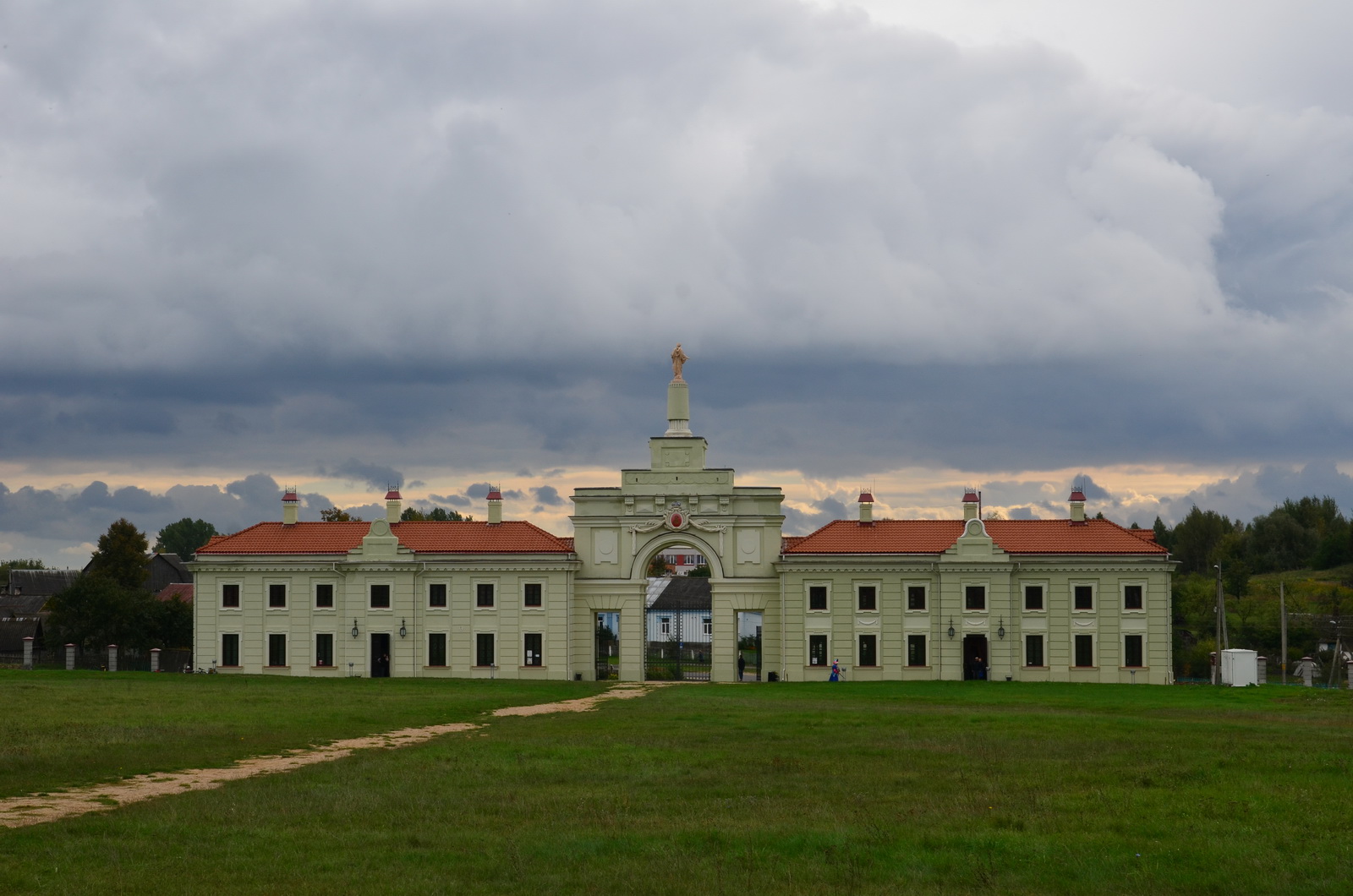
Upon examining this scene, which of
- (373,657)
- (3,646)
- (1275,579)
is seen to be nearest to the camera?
(373,657)

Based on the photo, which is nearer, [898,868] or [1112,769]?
[898,868]

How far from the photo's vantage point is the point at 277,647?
63.9m

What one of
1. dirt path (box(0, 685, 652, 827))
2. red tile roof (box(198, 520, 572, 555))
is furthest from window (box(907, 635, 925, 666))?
dirt path (box(0, 685, 652, 827))

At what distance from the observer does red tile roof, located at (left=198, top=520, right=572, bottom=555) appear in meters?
63.6

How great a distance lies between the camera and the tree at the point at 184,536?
17600 centimetres

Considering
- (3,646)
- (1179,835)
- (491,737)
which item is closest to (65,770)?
(491,737)

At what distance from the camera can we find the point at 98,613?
73000mm

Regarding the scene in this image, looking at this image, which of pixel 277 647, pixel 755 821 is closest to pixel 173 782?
pixel 755 821

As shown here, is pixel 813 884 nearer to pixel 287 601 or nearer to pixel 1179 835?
pixel 1179 835

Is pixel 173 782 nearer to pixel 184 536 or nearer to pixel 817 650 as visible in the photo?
pixel 817 650

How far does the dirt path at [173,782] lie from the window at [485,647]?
30.0 m

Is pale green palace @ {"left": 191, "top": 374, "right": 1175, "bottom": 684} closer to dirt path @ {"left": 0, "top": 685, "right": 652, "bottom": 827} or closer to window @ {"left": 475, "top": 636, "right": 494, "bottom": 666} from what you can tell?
window @ {"left": 475, "top": 636, "right": 494, "bottom": 666}

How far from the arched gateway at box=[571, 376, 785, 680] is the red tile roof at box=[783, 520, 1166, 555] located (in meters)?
2.09

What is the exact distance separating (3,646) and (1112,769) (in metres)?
80.6
